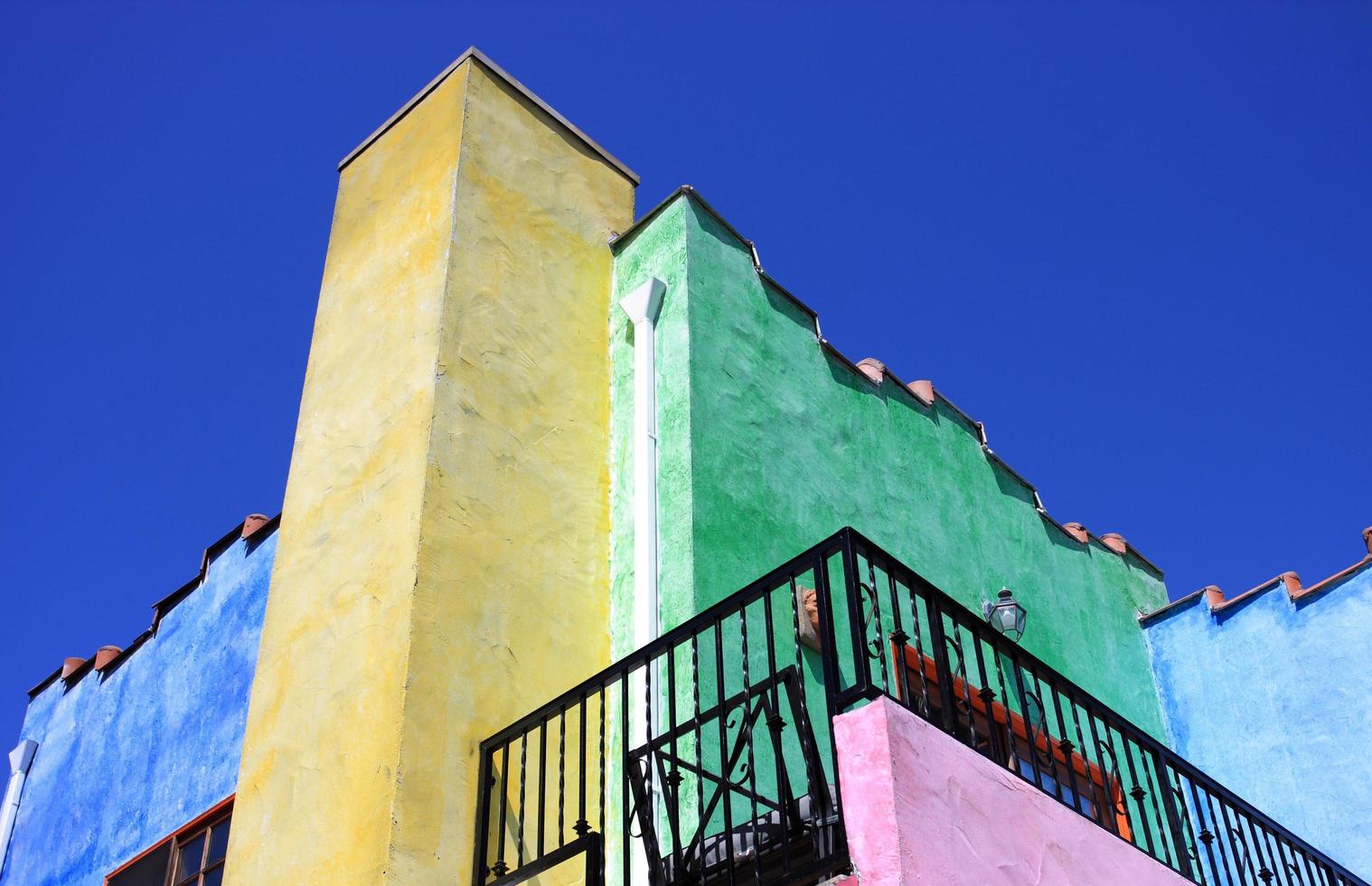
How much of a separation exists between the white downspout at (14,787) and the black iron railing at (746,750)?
19.0 feet

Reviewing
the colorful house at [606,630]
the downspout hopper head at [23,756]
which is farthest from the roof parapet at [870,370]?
the downspout hopper head at [23,756]

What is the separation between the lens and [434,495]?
741cm

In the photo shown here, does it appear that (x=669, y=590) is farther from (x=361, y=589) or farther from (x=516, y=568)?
(x=361, y=589)

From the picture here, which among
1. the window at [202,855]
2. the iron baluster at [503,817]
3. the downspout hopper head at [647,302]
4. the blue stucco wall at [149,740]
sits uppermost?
the downspout hopper head at [647,302]

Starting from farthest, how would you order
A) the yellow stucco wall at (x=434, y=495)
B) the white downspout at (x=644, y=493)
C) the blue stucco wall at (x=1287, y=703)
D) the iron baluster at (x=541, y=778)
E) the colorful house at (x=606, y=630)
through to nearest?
the blue stucco wall at (x=1287, y=703) → the white downspout at (x=644, y=493) → the yellow stucco wall at (x=434, y=495) → the iron baluster at (x=541, y=778) → the colorful house at (x=606, y=630)

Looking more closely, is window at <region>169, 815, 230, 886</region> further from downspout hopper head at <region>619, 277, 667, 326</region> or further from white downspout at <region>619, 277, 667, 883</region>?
downspout hopper head at <region>619, 277, 667, 326</region>

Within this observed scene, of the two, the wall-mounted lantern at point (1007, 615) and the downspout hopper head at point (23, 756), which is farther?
the downspout hopper head at point (23, 756)

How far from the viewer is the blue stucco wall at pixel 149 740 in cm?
937

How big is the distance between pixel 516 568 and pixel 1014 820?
2925mm

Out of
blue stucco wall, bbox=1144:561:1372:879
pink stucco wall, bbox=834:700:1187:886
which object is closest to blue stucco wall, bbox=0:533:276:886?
pink stucco wall, bbox=834:700:1187:886

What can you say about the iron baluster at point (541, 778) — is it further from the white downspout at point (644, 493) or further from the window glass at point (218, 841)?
the window glass at point (218, 841)

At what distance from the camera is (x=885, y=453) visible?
10.4 m

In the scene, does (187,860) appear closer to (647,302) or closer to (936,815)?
(647,302)

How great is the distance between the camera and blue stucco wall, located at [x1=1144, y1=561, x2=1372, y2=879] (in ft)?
35.7
